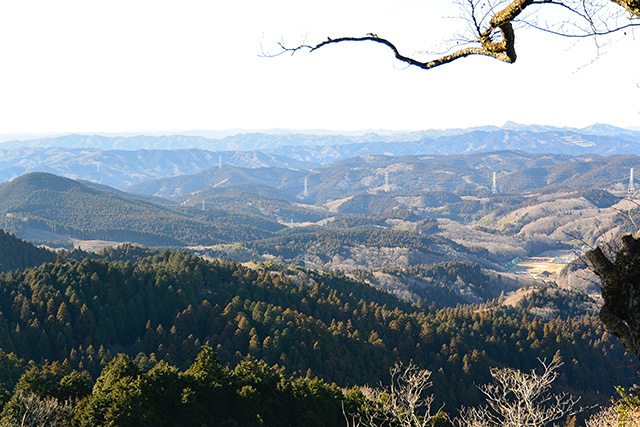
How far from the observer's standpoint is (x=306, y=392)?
2014 inches

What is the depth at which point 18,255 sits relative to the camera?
518 feet

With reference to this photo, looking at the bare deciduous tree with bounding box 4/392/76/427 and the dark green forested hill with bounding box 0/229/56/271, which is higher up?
the bare deciduous tree with bounding box 4/392/76/427

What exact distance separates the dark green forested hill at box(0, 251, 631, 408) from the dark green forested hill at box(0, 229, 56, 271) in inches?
2096

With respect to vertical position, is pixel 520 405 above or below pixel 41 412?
above

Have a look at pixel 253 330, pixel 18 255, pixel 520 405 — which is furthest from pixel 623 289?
pixel 18 255

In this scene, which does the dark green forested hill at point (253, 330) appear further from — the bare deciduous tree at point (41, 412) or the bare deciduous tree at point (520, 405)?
the bare deciduous tree at point (520, 405)

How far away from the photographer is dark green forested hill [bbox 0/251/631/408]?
8575 centimetres

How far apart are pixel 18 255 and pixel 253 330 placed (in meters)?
104

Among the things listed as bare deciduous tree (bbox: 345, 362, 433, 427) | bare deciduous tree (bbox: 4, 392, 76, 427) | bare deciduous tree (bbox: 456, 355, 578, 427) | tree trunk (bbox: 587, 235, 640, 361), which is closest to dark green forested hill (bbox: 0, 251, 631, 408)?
bare deciduous tree (bbox: 345, 362, 433, 427)

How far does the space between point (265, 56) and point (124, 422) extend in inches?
1231

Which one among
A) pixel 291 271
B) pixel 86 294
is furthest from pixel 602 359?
pixel 86 294

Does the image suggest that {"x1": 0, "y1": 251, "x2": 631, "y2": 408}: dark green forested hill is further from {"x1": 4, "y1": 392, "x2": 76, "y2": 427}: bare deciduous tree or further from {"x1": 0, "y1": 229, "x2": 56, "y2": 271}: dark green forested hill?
{"x1": 0, "y1": 229, "x2": 56, "y2": 271}: dark green forested hill

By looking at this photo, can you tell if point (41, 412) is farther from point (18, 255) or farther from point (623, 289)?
point (18, 255)

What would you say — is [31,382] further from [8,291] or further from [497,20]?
[8,291]
